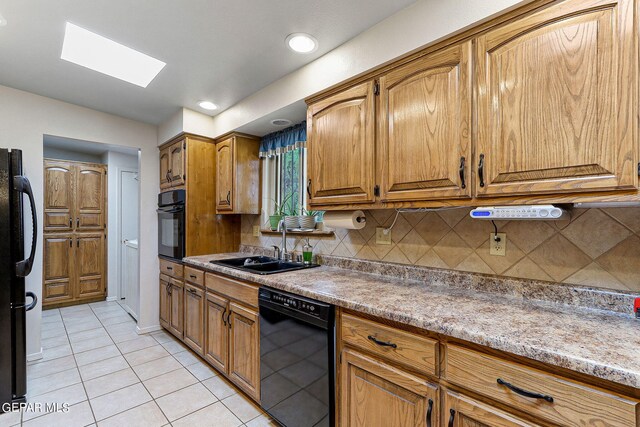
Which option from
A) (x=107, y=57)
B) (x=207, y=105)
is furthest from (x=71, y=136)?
(x=207, y=105)

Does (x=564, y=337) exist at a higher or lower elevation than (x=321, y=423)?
higher

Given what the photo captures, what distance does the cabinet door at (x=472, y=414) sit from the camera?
2.91 ft

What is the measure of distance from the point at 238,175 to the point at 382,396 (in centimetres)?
225

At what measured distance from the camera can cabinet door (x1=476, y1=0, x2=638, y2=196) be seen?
940 millimetres

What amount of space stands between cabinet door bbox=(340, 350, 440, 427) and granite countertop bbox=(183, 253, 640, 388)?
24 cm

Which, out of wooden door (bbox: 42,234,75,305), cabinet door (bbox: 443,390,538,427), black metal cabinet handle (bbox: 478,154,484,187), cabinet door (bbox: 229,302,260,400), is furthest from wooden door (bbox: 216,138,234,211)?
wooden door (bbox: 42,234,75,305)

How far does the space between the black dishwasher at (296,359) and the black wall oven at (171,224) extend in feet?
4.88

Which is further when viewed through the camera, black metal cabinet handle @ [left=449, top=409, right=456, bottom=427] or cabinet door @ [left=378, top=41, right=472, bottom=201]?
cabinet door @ [left=378, top=41, right=472, bottom=201]

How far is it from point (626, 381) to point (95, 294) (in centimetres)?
549

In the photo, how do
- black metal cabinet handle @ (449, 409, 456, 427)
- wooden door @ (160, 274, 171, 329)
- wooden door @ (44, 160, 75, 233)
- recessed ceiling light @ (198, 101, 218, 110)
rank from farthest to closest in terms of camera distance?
wooden door @ (44, 160, 75, 233) → wooden door @ (160, 274, 171, 329) → recessed ceiling light @ (198, 101, 218, 110) → black metal cabinet handle @ (449, 409, 456, 427)

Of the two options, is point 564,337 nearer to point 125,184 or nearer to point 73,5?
point 73,5

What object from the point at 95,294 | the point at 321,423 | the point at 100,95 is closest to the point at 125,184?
the point at 95,294

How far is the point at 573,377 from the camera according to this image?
0.79 m

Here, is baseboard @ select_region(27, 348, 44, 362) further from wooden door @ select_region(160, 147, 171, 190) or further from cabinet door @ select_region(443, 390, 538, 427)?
cabinet door @ select_region(443, 390, 538, 427)
